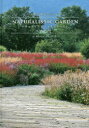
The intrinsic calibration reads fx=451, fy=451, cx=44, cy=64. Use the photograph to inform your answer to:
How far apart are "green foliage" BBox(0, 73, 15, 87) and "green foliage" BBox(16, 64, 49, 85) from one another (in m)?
0.37

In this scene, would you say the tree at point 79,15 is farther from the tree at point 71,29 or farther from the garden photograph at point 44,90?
the garden photograph at point 44,90

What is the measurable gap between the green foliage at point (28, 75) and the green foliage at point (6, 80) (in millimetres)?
371

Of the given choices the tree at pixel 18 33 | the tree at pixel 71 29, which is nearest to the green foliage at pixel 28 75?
the tree at pixel 71 29

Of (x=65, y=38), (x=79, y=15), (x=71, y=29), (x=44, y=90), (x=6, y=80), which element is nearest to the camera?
(x=44, y=90)

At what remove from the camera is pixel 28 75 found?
1686 centimetres

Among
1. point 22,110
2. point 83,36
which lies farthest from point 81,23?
point 22,110

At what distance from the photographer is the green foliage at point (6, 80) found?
1551cm

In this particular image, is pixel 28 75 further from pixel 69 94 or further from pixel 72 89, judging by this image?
pixel 72 89

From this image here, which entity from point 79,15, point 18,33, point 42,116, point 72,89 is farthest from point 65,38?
point 42,116

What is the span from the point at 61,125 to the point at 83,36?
48.6m

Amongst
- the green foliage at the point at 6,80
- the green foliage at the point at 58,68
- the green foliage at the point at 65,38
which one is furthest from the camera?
the green foliage at the point at 65,38

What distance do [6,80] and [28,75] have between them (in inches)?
54.5

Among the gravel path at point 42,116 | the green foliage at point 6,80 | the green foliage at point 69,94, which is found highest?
the gravel path at point 42,116

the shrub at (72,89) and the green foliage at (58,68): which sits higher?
the shrub at (72,89)
